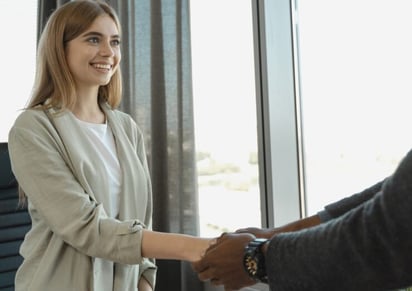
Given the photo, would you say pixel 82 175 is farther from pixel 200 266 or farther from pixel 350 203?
pixel 350 203

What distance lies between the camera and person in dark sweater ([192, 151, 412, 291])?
0.91 meters

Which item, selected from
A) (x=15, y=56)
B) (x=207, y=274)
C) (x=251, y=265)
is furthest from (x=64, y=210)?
(x=15, y=56)

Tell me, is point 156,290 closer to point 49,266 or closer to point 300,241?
point 49,266

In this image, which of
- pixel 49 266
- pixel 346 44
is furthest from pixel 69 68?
pixel 346 44

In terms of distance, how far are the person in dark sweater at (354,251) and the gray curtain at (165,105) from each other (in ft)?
3.72

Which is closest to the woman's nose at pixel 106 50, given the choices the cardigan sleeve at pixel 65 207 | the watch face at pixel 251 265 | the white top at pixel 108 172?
the white top at pixel 108 172

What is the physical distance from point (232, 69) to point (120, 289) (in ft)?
3.98

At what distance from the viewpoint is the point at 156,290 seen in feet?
8.27

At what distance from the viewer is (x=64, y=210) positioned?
1434mm

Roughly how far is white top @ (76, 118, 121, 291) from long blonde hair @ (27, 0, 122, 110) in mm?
91

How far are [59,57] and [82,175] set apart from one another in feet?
1.23

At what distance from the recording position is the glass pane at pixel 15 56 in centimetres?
313

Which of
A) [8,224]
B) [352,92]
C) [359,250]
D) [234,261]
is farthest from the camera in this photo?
[352,92]

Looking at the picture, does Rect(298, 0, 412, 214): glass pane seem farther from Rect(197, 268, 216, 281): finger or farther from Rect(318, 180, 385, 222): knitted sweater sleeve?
Rect(197, 268, 216, 281): finger
